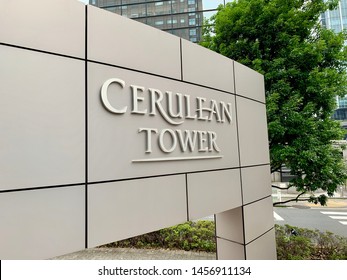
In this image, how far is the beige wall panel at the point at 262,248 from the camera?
411 cm

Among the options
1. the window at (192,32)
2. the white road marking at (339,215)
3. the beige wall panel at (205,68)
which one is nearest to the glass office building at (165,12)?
the window at (192,32)

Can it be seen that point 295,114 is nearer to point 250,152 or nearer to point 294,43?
A: point 294,43

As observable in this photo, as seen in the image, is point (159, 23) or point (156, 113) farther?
point (159, 23)

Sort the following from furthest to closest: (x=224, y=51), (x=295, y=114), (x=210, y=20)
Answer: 1. (x=210, y=20)
2. (x=224, y=51)
3. (x=295, y=114)

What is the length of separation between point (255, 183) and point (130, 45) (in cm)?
329

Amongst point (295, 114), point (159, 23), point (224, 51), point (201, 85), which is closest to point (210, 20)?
point (224, 51)

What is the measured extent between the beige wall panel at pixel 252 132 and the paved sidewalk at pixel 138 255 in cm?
462

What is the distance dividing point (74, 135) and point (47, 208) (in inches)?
29.1

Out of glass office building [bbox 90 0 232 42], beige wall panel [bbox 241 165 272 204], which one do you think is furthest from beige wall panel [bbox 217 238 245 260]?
glass office building [bbox 90 0 232 42]

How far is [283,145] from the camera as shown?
6504 mm

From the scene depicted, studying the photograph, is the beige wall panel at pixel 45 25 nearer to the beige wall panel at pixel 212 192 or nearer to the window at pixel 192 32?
the beige wall panel at pixel 212 192

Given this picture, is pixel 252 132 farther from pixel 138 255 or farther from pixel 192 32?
pixel 192 32

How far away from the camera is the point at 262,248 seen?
4.42 meters

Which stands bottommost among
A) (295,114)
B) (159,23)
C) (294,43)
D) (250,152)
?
(250,152)
